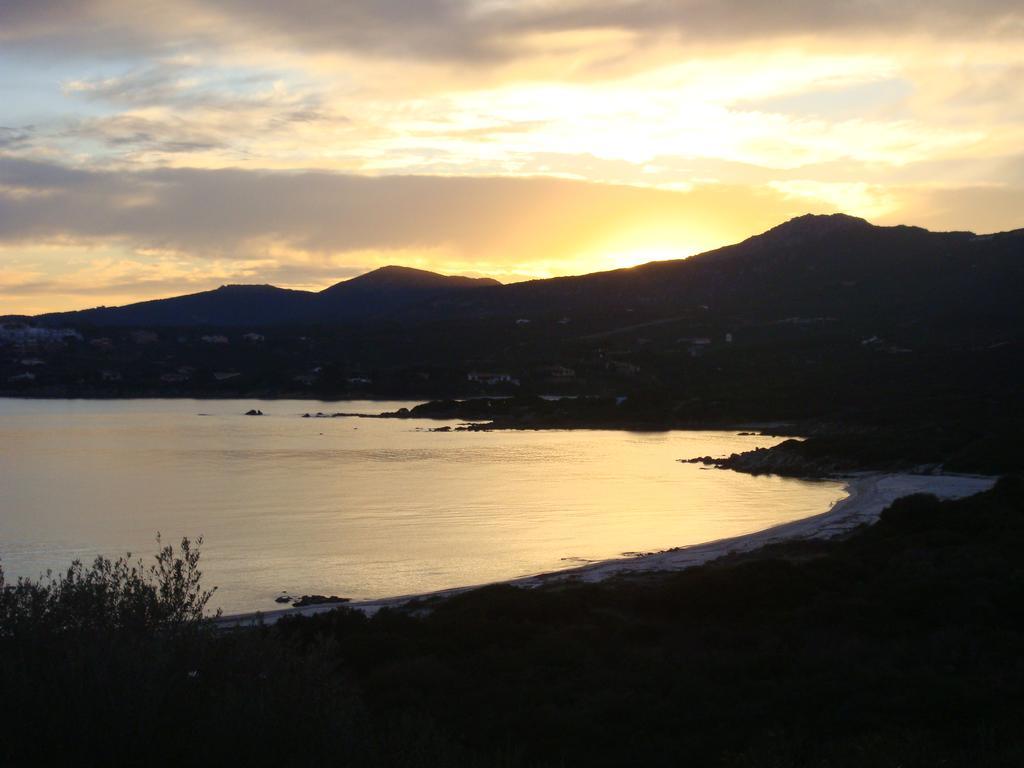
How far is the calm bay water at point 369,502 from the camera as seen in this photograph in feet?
90.5

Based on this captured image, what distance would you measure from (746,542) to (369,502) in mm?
17052

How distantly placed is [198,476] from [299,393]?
6924 centimetres

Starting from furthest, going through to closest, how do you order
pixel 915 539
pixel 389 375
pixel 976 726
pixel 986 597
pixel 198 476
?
pixel 389 375
pixel 198 476
pixel 915 539
pixel 986 597
pixel 976 726

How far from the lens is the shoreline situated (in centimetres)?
2073

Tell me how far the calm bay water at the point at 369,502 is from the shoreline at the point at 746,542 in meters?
1.50

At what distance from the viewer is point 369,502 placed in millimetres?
40688

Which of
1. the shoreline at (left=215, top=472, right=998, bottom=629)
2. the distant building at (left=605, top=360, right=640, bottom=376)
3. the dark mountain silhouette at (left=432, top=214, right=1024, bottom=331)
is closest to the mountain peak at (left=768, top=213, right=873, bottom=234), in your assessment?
the dark mountain silhouette at (left=432, top=214, right=1024, bottom=331)

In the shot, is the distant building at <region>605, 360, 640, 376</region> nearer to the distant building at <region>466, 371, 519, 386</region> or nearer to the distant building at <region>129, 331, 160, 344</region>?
the distant building at <region>466, 371, 519, 386</region>

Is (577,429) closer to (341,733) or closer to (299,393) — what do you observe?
(299,393)

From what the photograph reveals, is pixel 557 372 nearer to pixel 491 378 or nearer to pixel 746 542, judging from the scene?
pixel 491 378

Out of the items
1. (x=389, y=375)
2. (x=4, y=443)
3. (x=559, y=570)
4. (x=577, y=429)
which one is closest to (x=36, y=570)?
(x=559, y=570)

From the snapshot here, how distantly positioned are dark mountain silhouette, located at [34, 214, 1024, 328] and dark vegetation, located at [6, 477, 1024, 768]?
320 ft

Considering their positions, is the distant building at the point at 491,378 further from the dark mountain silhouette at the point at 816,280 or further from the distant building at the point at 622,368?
the dark mountain silhouette at the point at 816,280

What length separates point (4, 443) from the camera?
6525cm
